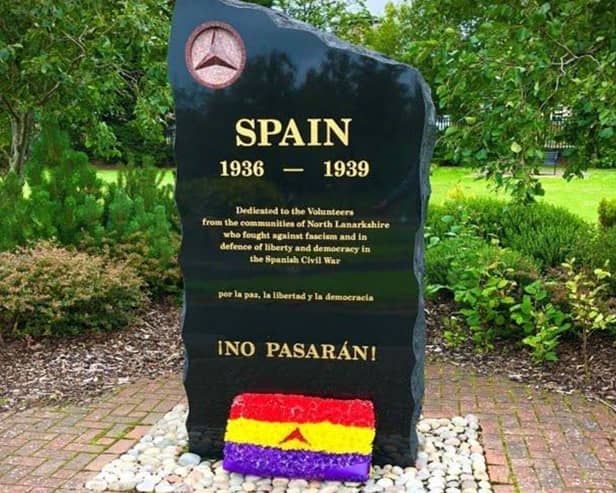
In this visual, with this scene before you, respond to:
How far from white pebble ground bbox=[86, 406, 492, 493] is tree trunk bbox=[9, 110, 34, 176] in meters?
4.83

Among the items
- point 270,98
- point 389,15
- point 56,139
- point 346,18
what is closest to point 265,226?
point 270,98

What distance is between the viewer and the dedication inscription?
11.3 feet

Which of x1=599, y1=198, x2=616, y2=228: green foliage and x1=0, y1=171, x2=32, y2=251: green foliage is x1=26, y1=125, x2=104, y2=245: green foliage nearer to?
x1=0, y1=171, x2=32, y2=251: green foliage

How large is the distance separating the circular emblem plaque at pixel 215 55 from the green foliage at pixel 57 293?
271 cm

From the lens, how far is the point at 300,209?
353 centimetres

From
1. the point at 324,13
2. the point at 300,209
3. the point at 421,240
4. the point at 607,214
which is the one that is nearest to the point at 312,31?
the point at 300,209

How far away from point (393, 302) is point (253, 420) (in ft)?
3.04

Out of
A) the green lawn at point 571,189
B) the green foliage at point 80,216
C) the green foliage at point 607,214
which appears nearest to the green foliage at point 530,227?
the green foliage at point 607,214

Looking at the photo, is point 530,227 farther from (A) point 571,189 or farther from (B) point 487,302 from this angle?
(A) point 571,189

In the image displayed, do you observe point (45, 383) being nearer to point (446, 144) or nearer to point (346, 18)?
point (446, 144)

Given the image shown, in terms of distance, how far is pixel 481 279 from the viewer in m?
5.81

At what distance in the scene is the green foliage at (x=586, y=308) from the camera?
4.85 meters

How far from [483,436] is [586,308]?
4.73 ft

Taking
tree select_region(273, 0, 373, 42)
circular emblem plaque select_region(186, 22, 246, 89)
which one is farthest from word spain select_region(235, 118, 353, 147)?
tree select_region(273, 0, 373, 42)
